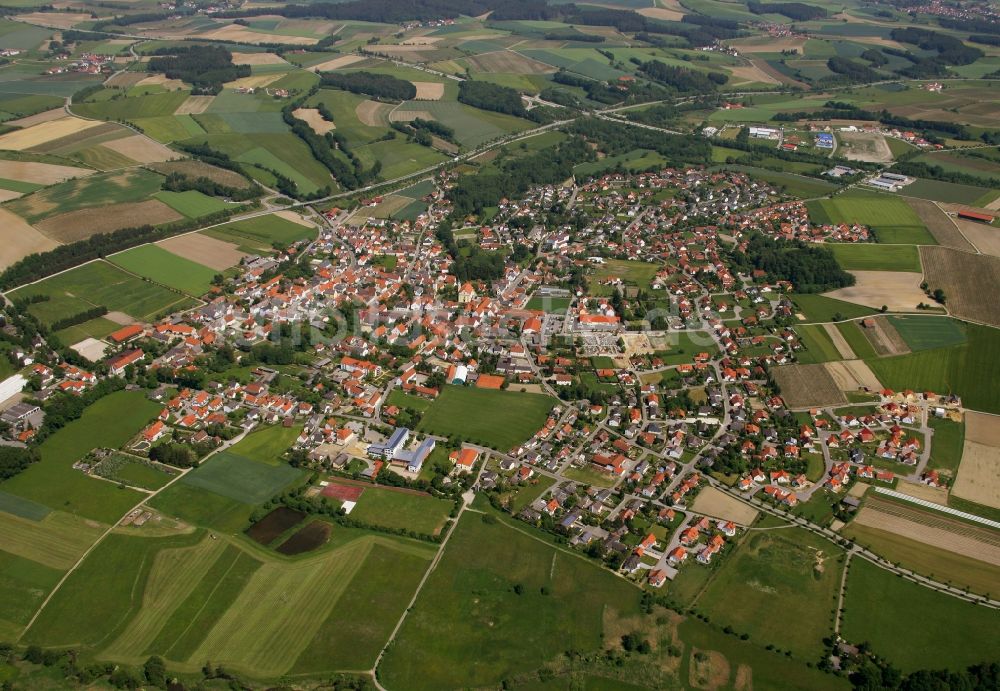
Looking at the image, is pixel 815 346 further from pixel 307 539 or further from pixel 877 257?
pixel 307 539

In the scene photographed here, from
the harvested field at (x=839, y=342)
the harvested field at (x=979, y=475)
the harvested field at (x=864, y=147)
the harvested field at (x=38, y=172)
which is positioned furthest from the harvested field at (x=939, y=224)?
the harvested field at (x=38, y=172)

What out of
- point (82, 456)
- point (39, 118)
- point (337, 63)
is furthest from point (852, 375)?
point (337, 63)

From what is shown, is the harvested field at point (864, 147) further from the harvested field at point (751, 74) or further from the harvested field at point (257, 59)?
the harvested field at point (257, 59)

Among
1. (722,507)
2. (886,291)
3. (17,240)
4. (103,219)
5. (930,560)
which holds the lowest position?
(722,507)

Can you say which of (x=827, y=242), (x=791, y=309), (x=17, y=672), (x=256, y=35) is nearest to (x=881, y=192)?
(x=827, y=242)

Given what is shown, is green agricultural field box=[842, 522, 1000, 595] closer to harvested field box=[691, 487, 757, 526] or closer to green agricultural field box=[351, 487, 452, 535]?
harvested field box=[691, 487, 757, 526]

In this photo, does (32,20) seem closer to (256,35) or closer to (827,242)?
(256,35)
